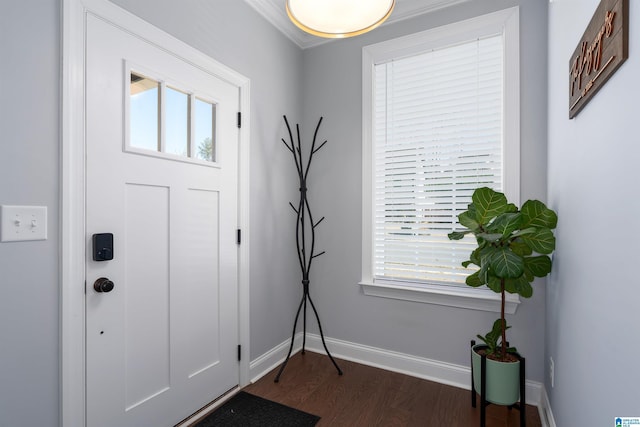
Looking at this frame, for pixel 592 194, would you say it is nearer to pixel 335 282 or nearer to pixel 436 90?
pixel 436 90

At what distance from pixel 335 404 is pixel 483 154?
6.37ft

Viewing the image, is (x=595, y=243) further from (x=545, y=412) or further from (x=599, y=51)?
(x=545, y=412)

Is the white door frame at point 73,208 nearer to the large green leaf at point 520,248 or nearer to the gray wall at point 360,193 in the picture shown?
the gray wall at point 360,193

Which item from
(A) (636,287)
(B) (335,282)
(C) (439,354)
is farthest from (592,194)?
(B) (335,282)

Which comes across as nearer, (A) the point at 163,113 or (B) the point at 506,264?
(B) the point at 506,264

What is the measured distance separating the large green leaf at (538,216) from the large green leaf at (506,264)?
0.19m

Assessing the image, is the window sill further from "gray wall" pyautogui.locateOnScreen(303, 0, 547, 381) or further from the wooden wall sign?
the wooden wall sign

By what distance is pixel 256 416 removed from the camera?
6.39ft

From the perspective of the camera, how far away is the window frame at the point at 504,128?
212 cm

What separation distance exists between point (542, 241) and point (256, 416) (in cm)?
185

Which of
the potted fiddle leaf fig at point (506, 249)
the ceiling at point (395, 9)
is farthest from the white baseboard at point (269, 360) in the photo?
the ceiling at point (395, 9)

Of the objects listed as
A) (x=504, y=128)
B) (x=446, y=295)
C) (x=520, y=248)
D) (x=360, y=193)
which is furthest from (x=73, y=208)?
(x=504, y=128)

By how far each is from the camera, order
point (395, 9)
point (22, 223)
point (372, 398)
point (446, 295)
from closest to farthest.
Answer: point (22, 223), point (372, 398), point (446, 295), point (395, 9)

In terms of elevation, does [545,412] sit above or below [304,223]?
below
